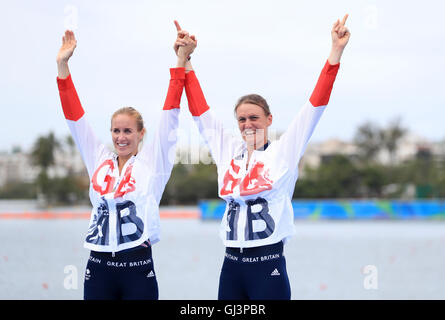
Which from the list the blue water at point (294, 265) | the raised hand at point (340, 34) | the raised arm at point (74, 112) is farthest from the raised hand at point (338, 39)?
the blue water at point (294, 265)

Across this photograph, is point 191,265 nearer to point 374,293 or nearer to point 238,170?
point 374,293

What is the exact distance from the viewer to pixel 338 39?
3246 millimetres

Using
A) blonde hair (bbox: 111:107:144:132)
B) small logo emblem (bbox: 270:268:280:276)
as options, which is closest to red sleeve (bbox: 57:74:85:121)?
blonde hair (bbox: 111:107:144:132)

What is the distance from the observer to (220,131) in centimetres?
346

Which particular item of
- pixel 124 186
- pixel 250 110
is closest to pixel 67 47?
pixel 124 186

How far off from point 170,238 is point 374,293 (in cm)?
825

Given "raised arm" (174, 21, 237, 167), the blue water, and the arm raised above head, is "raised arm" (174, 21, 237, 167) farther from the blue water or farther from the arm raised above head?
the blue water

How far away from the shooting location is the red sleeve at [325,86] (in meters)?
3.17

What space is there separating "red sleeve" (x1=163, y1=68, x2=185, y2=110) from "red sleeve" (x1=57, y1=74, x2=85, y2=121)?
550 mm

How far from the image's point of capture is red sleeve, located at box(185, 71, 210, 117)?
137 inches

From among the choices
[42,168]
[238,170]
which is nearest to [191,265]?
[238,170]

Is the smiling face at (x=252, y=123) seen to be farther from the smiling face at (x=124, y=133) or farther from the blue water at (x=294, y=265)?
the blue water at (x=294, y=265)

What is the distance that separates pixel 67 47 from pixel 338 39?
1.65 metres
